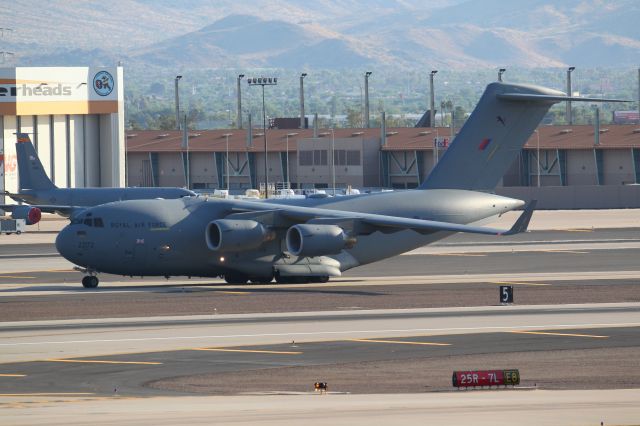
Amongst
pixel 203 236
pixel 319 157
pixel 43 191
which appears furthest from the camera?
pixel 319 157

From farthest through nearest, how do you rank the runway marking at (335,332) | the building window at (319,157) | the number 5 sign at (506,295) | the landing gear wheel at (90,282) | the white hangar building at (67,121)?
the building window at (319,157) < the white hangar building at (67,121) < the landing gear wheel at (90,282) < the number 5 sign at (506,295) < the runway marking at (335,332)

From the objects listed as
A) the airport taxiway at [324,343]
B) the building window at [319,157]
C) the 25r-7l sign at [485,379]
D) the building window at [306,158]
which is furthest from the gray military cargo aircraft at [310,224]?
the building window at [306,158]

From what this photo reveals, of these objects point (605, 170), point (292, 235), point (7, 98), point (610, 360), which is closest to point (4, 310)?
point (292, 235)

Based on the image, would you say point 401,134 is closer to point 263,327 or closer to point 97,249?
point 97,249

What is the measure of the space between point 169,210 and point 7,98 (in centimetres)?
5567

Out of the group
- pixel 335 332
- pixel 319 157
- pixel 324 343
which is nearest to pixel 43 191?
pixel 319 157

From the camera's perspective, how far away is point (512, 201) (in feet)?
159

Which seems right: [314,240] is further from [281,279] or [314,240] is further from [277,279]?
[277,279]

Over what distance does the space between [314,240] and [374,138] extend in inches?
3173

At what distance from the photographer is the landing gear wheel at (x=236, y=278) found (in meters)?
45.8

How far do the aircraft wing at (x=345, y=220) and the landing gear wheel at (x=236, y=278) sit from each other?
213 cm

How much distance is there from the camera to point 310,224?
1747 inches

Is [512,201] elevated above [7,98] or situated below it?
below

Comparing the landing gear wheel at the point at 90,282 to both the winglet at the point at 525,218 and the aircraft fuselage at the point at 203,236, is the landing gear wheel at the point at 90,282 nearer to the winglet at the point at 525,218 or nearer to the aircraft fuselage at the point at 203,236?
the aircraft fuselage at the point at 203,236
